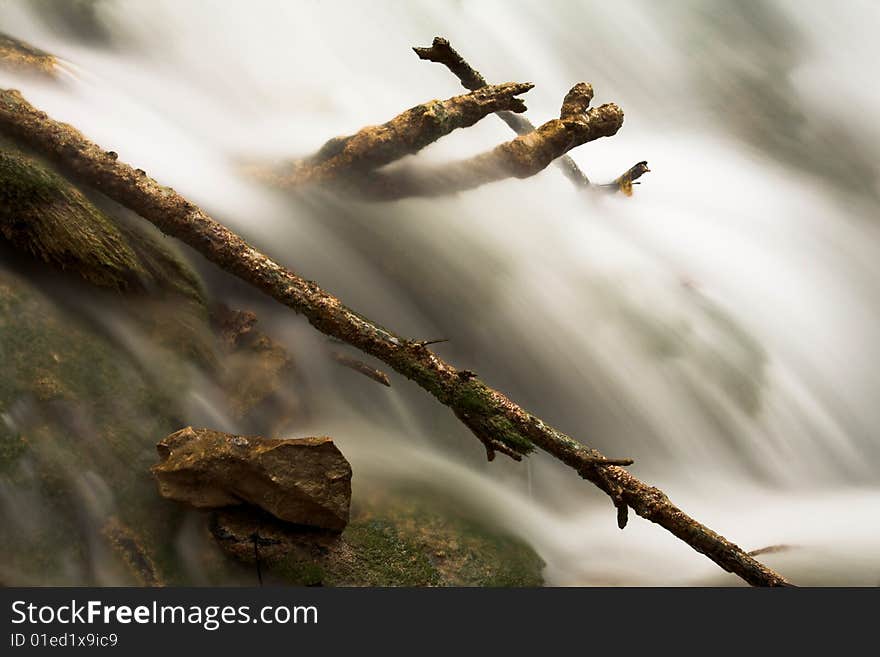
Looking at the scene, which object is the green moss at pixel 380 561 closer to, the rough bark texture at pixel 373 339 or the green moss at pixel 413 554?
the green moss at pixel 413 554

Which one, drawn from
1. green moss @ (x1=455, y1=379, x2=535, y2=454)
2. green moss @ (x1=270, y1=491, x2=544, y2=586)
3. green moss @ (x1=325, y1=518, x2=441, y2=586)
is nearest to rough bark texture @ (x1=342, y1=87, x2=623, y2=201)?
green moss @ (x1=455, y1=379, x2=535, y2=454)

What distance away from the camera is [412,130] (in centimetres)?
347

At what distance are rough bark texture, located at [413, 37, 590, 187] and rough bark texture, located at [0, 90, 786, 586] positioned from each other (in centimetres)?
153

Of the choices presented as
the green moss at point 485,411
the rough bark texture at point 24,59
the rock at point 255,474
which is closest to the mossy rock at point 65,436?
the rock at point 255,474

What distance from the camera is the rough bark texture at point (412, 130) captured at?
136 inches

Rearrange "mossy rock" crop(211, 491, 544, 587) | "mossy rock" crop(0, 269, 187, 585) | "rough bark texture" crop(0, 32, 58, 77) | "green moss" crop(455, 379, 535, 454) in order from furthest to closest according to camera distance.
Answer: "rough bark texture" crop(0, 32, 58, 77)
"green moss" crop(455, 379, 535, 454)
"mossy rock" crop(211, 491, 544, 587)
"mossy rock" crop(0, 269, 187, 585)

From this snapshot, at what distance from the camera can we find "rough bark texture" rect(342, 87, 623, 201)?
3721 mm

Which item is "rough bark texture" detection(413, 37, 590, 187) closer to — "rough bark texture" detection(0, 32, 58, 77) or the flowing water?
the flowing water

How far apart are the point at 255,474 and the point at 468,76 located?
2651mm

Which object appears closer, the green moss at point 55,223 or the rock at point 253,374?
the green moss at point 55,223

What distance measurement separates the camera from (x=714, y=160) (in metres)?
6.39

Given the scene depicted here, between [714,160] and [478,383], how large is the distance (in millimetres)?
4791

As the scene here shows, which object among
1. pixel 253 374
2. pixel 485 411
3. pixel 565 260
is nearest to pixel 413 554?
pixel 485 411

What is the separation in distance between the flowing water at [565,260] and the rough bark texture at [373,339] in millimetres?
676
